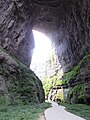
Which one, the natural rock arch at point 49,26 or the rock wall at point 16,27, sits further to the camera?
the natural rock arch at point 49,26

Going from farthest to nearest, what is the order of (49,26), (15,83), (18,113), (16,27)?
1. (49,26)
2. (16,27)
3. (15,83)
4. (18,113)

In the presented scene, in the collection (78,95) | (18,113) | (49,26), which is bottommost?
(18,113)

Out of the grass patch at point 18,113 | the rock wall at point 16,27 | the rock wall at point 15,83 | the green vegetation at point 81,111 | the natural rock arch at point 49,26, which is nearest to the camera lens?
the grass patch at point 18,113

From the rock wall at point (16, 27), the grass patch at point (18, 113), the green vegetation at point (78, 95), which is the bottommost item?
the grass patch at point (18, 113)

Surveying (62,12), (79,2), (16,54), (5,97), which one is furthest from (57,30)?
(5,97)

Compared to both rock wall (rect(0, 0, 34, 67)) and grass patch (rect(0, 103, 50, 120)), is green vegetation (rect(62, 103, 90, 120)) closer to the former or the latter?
grass patch (rect(0, 103, 50, 120))

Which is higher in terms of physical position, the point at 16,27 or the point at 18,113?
the point at 16,27

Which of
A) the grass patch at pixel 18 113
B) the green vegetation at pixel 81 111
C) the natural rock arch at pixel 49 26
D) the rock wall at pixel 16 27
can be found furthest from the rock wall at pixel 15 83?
the natural rock arch at pixel 49 26

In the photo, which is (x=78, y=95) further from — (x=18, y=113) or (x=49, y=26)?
(x=49, y=26)

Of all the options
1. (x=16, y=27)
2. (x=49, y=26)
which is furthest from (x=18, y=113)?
(x=49, y=26)

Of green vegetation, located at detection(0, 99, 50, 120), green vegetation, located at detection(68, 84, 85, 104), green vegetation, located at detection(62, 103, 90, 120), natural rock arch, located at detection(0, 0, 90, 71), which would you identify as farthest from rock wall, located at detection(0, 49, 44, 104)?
green vegetation, located at detection(68, 84, 85, 104)

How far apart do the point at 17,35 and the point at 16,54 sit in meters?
3.07

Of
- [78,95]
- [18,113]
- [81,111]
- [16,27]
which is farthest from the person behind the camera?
[16,27]

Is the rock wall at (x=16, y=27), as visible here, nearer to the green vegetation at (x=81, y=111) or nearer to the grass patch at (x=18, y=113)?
the green vegetation at (x=81, y=111)
